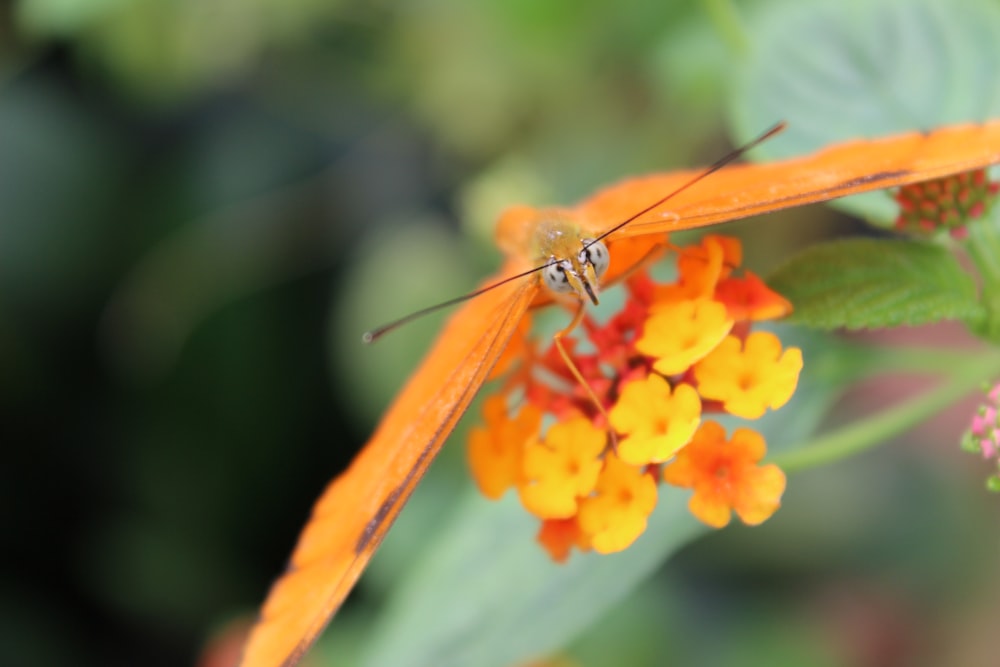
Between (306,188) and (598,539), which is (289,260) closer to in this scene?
(306,188)

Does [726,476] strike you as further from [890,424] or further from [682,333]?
[890,424]

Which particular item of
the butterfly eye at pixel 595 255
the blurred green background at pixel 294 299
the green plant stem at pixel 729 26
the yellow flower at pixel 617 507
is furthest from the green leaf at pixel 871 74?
the blurred green background at pixel 294 299

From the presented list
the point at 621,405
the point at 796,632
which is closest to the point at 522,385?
the point at 621,405

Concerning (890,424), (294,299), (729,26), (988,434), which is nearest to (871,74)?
(729,26)

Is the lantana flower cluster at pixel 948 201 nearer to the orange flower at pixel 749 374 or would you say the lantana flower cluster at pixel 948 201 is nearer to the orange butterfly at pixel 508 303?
the orange butterfly at pixel 508 303

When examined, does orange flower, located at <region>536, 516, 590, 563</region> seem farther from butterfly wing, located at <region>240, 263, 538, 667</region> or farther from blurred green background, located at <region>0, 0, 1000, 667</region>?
blurred green background, located at <region>0, 0, 1000, 667</region>
